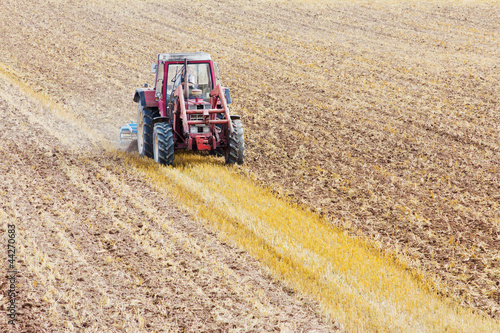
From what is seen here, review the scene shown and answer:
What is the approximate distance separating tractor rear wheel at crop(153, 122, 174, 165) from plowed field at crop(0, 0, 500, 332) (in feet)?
1.81

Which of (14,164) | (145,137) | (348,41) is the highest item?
(348,41)

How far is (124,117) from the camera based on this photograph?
42.3ft

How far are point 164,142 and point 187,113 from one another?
68cm

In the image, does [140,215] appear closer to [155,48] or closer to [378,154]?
[378,154]

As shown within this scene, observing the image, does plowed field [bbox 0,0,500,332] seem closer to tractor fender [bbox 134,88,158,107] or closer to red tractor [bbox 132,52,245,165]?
red tractor [bbox 132,52,245,165]

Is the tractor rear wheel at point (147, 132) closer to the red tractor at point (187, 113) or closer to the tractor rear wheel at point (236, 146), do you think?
the red tractor at point (187, 113)

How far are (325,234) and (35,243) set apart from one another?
395cm

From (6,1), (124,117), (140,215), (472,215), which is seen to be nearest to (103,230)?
(140,215)

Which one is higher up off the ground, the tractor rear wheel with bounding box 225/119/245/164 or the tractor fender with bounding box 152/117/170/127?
the tractor fender with bounding box 152/117/170/127

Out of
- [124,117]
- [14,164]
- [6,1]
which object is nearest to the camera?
[14,164]

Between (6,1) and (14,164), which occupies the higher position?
(6,1)

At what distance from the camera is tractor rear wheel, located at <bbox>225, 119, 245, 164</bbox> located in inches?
356

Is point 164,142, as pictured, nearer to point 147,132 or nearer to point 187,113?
point 187,113

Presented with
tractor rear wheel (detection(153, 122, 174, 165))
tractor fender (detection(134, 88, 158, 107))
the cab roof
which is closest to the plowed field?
tractor rear wheel (detection(153, 122, 174, 165))
